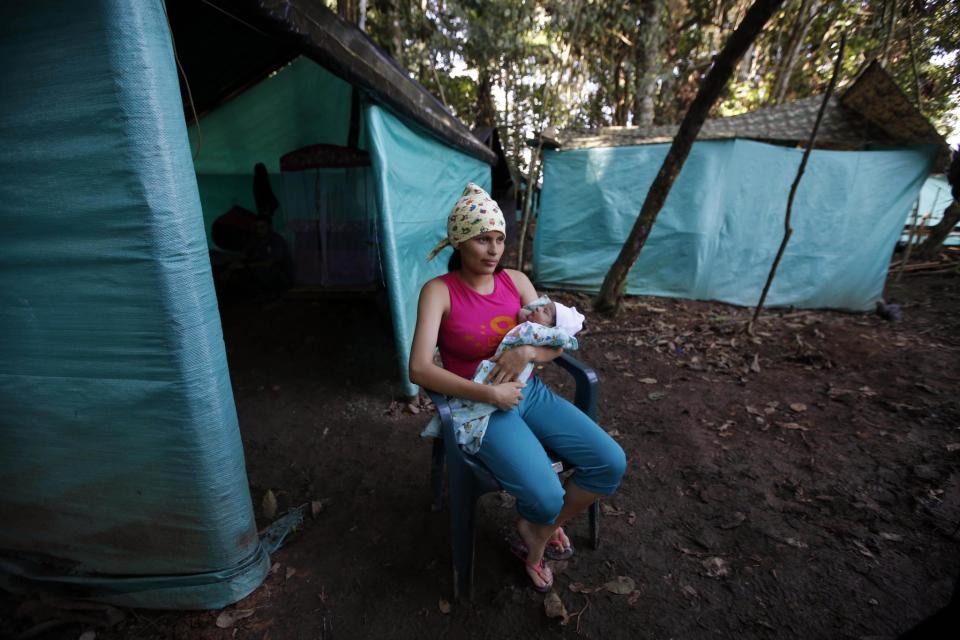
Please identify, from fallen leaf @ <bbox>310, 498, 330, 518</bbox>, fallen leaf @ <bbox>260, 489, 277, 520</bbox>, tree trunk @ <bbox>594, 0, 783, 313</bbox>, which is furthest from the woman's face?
tree trunk @ <bbox>594, 0, 783, 313</bbox>

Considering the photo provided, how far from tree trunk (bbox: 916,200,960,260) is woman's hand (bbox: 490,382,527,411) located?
1172cm

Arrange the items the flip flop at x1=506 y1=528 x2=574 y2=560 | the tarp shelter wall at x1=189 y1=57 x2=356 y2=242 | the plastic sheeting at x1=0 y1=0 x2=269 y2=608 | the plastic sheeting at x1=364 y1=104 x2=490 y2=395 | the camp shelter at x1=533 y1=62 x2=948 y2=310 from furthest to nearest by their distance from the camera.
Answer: the camp shelter at x1=533 y1=62 x2=948 y2=310, the tarp shelter wall at x1=189 y1=57 x2=356 y2=242, the plastic sheeting at x1=364 y1=104 x2=490 y2=395, the flip flop at x1=506 y1=528 x2=574 y2=560, the plastic sheeting at x1=0 y1=0 x2=269 y2=608

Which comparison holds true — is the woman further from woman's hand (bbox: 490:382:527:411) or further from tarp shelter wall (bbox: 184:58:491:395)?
tarp shelter wall (bbox: 184:58:491:395)

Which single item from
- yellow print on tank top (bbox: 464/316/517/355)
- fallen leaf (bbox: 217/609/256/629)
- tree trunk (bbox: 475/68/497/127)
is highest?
tree trunk (bbox: 475/68/497/127)

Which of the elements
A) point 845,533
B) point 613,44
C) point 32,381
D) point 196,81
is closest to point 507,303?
point 32,381

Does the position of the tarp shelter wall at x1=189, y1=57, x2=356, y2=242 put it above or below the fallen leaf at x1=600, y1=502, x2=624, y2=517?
above

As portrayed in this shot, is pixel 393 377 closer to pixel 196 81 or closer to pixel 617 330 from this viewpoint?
pixel 617 330

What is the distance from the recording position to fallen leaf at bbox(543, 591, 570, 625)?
1812 mm

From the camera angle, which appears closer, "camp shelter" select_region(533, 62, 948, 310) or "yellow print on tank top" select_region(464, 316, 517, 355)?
"yellow print on tank top" select_region(464, 316, 517, 355)

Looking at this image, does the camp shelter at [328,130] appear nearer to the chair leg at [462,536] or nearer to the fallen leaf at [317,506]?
the fallen leaf at [317,506]

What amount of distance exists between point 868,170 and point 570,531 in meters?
7.91

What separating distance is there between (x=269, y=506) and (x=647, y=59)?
436 inches

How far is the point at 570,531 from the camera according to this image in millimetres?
2320

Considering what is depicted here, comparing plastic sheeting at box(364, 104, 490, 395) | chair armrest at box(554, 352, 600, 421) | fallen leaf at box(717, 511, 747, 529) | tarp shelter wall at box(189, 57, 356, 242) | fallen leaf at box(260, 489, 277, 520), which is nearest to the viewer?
chair armrest at box(554, 352, 600, 421)
